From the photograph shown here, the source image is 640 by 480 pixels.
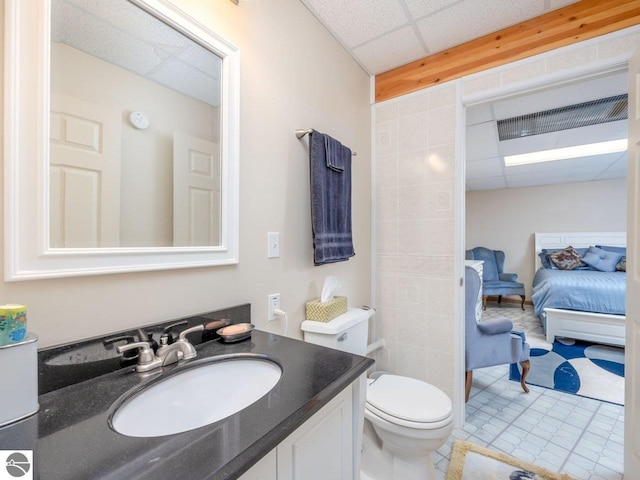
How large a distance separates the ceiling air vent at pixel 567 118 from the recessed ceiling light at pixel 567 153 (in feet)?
2.56

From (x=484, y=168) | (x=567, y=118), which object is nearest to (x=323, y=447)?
(x=567, y=118)

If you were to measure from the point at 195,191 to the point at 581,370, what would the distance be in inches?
134

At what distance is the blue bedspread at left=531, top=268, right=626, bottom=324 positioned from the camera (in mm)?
3037

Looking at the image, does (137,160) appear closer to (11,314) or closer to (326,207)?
(11,314)

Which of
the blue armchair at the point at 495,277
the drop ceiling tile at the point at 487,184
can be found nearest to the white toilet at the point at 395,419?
the blue armchair at the point at 495,277

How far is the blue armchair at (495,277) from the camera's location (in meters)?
4.79

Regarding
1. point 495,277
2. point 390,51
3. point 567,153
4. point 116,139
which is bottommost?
point 495,277

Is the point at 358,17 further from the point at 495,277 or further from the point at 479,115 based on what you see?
the point at 495,277

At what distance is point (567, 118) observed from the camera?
2688mm

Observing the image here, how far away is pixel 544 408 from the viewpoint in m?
2.01

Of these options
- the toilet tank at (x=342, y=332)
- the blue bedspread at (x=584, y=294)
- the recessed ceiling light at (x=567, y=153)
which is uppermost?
the recessed ceiling light at (x=567, y=153)

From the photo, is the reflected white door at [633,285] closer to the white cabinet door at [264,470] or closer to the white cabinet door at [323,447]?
the white cabinet door at [323,447]

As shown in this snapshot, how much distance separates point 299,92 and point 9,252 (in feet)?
4.13

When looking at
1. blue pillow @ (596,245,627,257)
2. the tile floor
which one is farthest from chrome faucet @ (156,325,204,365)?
blue pillow @ (596,245,627,257)
